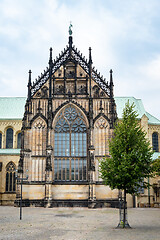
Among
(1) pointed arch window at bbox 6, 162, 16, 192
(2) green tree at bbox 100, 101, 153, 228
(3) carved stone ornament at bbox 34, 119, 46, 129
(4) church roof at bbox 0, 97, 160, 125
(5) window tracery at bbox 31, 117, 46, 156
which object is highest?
(4) church roof at bbox 0, 97, 160, 125

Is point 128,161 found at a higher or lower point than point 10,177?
higher

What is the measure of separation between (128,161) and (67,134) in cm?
1963

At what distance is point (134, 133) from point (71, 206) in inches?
747

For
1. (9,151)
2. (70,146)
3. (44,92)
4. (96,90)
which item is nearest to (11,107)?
(9,151)

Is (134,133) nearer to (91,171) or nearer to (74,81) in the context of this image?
(91,171)

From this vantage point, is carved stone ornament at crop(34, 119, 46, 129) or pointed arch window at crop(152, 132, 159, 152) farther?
pointed arch window at crop(152, 132, 159, 152)

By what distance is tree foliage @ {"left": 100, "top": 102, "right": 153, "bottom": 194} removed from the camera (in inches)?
734

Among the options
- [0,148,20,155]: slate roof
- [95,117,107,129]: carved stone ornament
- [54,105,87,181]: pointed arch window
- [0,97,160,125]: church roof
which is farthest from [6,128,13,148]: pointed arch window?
[95,117,107,129]: carved stone ornament

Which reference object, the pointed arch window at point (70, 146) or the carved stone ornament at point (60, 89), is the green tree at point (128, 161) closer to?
the pointed arch window at point (70, 146)

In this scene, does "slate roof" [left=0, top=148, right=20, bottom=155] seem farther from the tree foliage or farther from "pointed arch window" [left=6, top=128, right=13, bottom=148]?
the tree foliage

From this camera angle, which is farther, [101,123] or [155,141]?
[155,141]

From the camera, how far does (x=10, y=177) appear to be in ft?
150

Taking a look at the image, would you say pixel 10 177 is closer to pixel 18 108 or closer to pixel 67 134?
pixel 18 108

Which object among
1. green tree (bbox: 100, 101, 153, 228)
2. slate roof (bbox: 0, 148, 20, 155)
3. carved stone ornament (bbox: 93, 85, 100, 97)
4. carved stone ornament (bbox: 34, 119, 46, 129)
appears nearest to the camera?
green tree (bbox: 100, 101, 153, 228)
